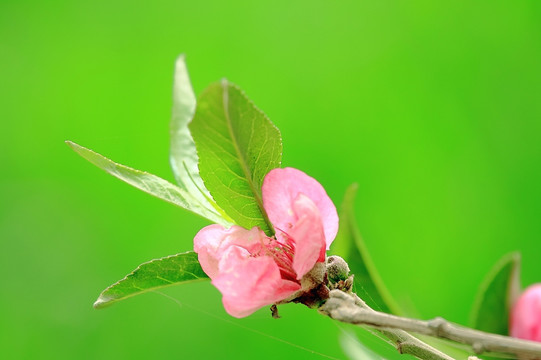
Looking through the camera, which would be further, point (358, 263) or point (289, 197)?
point (358, 263)

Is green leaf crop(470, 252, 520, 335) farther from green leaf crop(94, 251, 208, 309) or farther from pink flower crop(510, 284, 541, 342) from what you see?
green leaf crop(94, 251, 208, 309)

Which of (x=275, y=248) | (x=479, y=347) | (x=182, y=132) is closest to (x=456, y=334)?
(x=479, y=347)

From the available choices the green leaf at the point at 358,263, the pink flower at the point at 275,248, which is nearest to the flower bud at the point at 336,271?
the pink flower at the point at 275,248

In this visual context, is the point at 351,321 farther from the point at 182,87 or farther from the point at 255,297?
the point at 182,87

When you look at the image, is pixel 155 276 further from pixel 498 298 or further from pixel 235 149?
pixel 498 298

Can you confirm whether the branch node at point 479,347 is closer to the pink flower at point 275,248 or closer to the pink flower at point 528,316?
the pink flower at point 275,248

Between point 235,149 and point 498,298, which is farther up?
point 235,149
